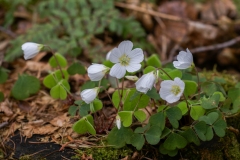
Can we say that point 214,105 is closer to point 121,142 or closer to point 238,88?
point 238,88

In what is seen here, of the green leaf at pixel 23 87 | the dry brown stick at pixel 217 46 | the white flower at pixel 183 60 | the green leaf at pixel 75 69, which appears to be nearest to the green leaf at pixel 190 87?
the white flower at pixel 183 60

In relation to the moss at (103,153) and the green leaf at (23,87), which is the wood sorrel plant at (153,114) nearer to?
the moss at (103,153)

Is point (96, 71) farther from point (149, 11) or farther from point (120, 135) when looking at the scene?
point (149, 11)

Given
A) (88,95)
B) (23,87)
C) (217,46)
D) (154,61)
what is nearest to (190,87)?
(154,61)

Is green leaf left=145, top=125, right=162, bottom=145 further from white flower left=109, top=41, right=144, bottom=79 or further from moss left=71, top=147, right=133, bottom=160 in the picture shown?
white flower left=109, top=41, right=144, bottom=79

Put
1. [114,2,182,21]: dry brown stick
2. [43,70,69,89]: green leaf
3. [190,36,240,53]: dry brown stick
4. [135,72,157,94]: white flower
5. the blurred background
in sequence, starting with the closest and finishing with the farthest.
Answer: [135,72,157,94]: white flower
[43,70,69,89]: green leaf
the blurred background
[190,36,240,53]: dry brown stick
[114,2,182,21]: dry brown stick

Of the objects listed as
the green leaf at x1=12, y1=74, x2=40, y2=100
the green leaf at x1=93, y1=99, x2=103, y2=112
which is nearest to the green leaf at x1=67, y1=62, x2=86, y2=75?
the green leaf at x1=12, y1=74, x2=40, y2=100
